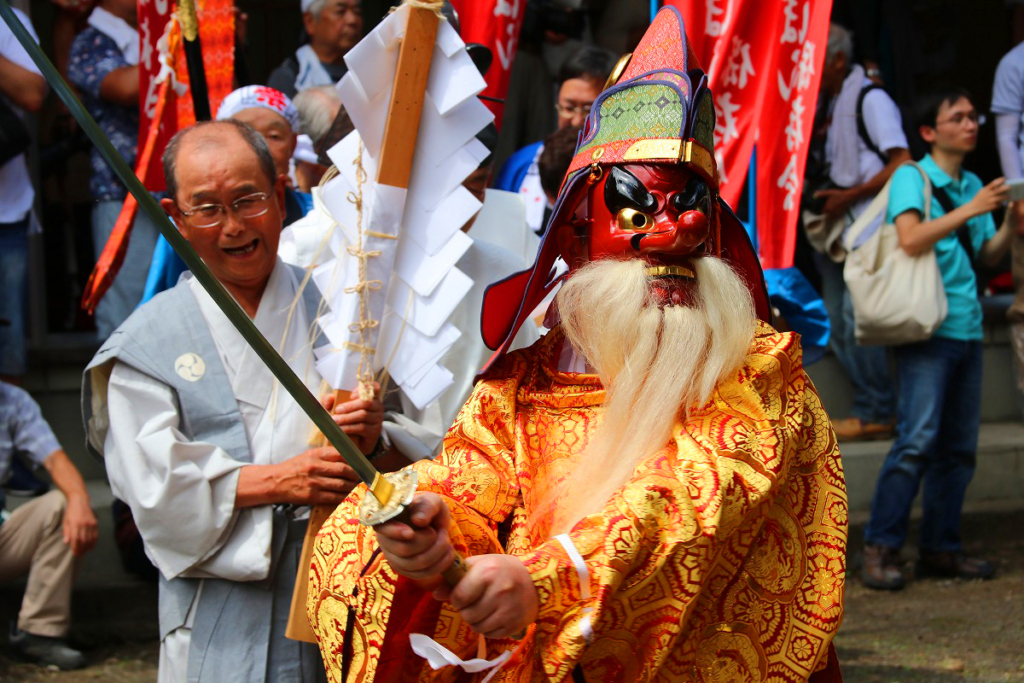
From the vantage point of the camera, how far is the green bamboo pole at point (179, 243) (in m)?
1.50

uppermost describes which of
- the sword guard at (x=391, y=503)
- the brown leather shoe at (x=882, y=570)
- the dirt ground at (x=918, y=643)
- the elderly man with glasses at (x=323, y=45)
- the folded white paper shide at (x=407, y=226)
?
the elderly man with glasses at (x=323, y=45)

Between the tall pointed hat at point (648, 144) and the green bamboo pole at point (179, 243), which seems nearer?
the green bamboo pole at point (179, 243)

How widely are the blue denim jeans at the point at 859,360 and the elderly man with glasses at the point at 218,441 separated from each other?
4.12 metres

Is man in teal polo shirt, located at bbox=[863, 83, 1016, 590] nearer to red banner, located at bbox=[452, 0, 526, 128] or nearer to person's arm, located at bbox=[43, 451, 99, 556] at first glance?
red banner, located at bbox=[452, 0, 526, 128]

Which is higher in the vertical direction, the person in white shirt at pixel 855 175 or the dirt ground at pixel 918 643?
the person in white shirt at pixel 855 175

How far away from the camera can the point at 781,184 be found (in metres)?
4.32

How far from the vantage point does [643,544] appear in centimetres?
206

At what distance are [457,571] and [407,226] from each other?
1.11m

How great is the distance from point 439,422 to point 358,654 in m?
0.97

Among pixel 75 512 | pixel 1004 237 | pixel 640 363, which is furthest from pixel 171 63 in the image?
pixel 1004 237

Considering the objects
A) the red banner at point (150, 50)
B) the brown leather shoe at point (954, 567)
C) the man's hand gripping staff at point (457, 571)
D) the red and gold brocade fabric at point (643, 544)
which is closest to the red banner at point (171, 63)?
the red banner at point (150, 50)

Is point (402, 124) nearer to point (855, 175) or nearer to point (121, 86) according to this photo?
point (121, 86)

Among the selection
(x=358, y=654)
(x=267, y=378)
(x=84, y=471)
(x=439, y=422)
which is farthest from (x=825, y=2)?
(x=84, y=471)

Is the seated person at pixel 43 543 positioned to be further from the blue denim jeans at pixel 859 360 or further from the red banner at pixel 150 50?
the blue denim jeans at pixel 859 360
